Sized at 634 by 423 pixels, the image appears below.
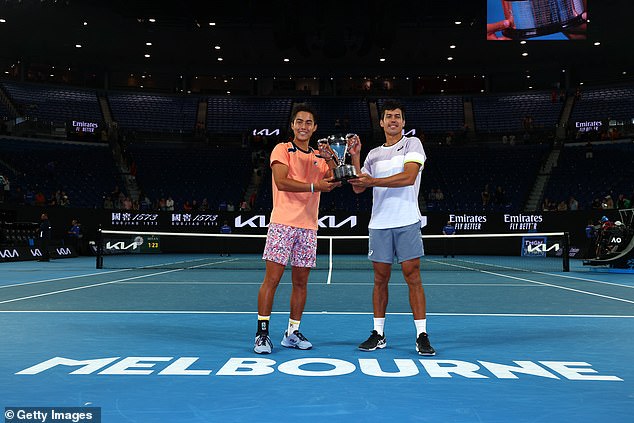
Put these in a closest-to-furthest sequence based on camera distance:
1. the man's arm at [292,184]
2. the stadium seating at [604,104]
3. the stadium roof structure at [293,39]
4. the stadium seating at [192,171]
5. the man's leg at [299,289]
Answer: the man's arm at [292,184] < the man's leg at [299,289] < the stadium roof structure at [293,39] < the stadium seating at [192,171] < the stadium seating at [604,104]

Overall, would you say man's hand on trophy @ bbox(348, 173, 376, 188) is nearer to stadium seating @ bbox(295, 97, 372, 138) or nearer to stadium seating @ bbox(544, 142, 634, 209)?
stadium seating @ bbox(544, 142, 634, 209)

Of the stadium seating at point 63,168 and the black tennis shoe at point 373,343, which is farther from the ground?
the stadium seating at point 63,168

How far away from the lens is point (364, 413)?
129 inches

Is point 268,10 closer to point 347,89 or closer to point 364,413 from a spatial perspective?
point 347,89

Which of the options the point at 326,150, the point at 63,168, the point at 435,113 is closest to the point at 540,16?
the point at 435,113

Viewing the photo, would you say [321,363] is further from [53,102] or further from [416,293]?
[53,102]

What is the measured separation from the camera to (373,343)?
5.09 m

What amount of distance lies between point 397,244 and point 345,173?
2.82 feet

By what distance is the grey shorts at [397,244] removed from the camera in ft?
17.1

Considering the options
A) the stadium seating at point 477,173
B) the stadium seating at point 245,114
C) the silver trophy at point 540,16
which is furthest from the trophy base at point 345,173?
the stadium seating at point 245,114

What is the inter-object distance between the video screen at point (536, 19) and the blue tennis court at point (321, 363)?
1881cm

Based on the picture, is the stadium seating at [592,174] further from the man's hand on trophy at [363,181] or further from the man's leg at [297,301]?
the man's hand on trophy at [363,181]

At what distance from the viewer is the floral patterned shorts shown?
5277 mm

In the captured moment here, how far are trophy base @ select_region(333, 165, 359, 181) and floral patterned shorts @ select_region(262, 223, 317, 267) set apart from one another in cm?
71
